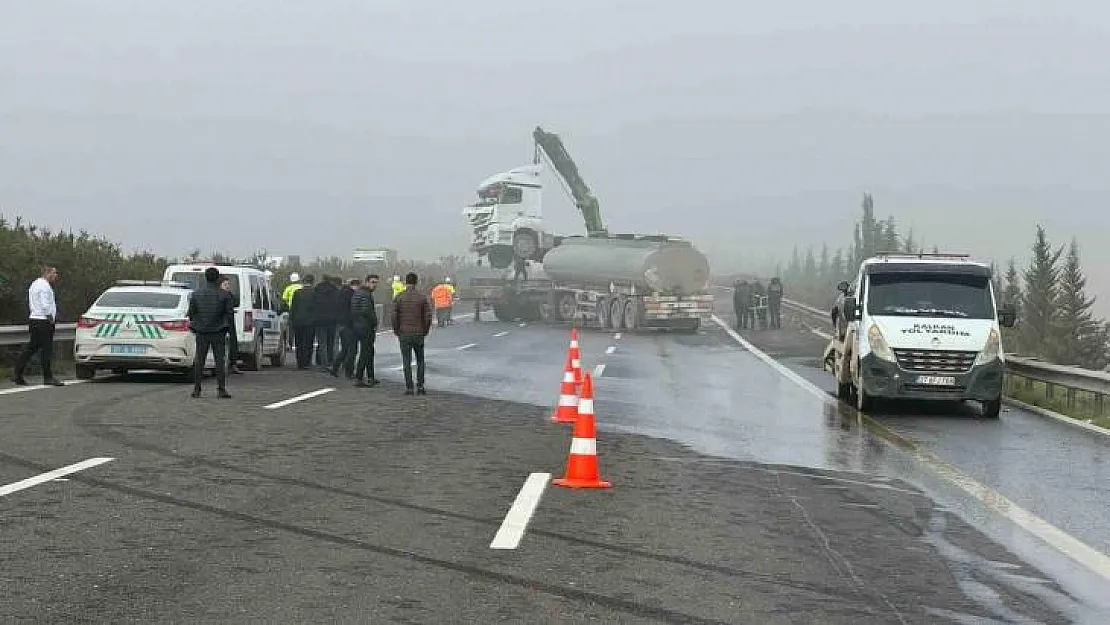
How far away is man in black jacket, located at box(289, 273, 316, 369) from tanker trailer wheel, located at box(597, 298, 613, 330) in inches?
837

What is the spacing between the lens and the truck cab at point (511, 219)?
4953 centimetres

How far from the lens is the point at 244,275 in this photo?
2314 centimetres

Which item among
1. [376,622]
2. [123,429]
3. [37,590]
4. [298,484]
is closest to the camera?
[376,622]

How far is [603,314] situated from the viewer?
45.6 m

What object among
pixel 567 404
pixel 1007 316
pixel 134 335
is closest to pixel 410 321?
pixel 567 404

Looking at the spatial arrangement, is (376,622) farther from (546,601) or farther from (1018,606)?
(1018,606)

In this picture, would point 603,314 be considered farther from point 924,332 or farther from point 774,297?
point 924,332

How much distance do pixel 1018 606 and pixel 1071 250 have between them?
105 meters

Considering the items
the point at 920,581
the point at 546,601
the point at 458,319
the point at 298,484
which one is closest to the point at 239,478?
the point at 298,484

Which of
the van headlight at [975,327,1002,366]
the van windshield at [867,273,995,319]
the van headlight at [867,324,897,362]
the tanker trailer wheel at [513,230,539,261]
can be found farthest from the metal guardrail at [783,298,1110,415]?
the tanker trailer wheel at [513,230,539,261]

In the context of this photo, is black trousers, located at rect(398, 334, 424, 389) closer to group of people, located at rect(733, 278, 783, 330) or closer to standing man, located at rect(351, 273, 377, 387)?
standing man, located at rect(351, 273, 377, 387)

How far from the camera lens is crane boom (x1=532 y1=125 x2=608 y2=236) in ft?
175

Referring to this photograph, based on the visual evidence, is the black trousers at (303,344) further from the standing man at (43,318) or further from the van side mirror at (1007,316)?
the van side mirror at (1007,316)

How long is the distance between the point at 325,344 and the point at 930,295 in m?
11.5
